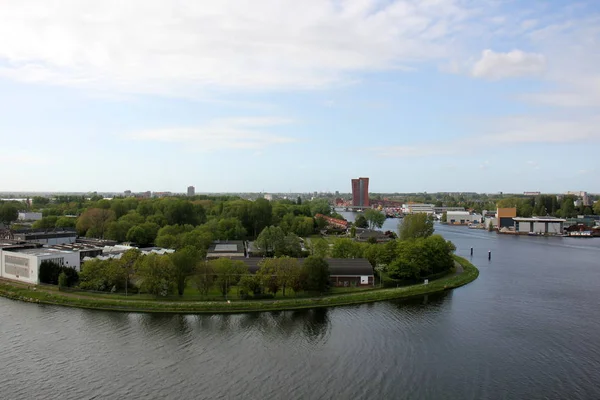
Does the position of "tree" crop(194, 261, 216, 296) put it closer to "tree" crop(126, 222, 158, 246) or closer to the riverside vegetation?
Answer: the riverside vegetation

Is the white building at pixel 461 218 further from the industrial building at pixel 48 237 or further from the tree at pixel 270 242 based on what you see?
the industrial building at pixel 48 237

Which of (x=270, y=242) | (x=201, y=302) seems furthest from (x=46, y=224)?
(x=201, y=302)

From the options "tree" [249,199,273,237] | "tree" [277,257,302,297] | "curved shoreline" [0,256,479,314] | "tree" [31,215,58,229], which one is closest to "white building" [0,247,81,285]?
"curved shoreline" [0,256,479,314]

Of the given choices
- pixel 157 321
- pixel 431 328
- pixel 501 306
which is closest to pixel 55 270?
pixel 157 321

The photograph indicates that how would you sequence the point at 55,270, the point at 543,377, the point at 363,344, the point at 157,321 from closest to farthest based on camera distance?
1. the point at 543,377
2. the point at 363,344
3. the point at 157,321
4. the point at 55,270

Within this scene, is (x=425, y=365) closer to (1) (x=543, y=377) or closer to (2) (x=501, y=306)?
(1) (x=543, y=377)

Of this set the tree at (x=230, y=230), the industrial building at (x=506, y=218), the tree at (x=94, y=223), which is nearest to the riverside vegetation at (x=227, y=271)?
the tree at (x=230, y=230)

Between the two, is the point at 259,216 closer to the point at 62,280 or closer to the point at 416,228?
the point at 416,228
